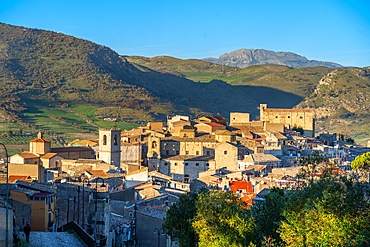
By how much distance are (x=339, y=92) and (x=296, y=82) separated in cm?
5619

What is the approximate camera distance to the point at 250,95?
7195 inches

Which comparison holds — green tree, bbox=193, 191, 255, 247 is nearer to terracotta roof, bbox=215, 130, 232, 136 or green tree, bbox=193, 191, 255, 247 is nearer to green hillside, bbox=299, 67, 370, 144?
terracotta roof, bbox=215, 130, 232, 136

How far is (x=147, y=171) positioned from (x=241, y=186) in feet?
28.3

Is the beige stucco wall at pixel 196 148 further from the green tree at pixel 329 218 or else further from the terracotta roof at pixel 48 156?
the green tree at pixel 329 218

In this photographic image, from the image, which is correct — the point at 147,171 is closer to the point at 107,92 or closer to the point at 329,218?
the point at 329,218

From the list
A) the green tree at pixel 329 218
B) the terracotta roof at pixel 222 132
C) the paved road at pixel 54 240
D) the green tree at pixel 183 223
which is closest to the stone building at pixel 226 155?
the terracotta roof at pixel 222 132

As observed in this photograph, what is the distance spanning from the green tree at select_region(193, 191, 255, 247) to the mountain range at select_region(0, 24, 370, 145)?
66.2 meters

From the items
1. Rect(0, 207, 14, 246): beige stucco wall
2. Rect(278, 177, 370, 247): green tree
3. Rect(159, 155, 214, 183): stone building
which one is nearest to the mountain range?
Rect(159, 155, 214, 183): stone building

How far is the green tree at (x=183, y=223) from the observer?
27.5 meters

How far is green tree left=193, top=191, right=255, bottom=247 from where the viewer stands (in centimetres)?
2544

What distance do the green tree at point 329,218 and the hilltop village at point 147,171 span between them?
255 inches

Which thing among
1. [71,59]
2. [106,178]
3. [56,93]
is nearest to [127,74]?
[71,59]

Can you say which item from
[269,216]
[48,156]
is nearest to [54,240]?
[269,216]

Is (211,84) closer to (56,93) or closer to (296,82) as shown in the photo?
(296,82)
